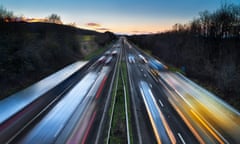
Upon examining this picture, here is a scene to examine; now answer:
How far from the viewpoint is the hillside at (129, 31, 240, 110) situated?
2063cm

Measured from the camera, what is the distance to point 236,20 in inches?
1481

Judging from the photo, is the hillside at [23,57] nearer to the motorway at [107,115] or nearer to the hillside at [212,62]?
the motorway at [107,115]

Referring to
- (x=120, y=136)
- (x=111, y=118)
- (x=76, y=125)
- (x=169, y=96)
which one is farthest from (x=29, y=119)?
(x=169, y=96)

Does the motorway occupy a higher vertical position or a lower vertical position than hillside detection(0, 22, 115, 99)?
lower

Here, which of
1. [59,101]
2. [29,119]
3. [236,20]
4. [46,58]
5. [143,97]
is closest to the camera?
[29,119]

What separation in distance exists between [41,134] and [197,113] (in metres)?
11.7

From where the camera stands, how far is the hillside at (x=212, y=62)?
67.7 ft

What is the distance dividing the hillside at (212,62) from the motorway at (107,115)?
1788mm

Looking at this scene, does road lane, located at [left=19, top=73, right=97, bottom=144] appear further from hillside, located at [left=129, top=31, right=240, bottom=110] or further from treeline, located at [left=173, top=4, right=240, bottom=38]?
treeline, located at [left=173, top=4, right=240, bottom=38]

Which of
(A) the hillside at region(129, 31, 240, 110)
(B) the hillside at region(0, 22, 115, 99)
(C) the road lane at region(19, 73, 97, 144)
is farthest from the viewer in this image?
(B) the hillside at region(0, 22, 115, 99)

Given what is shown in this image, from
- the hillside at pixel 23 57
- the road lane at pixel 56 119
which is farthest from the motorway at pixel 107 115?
the hillside at pixel 23 57

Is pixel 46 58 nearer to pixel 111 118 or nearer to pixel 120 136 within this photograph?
pixel 111 118

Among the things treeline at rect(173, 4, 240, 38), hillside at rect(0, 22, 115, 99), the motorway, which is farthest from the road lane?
treeline at rect(173, 4, 240, 38)

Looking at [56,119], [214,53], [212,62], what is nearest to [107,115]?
[56,119]
